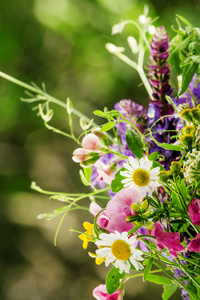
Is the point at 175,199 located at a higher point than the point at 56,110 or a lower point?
higher

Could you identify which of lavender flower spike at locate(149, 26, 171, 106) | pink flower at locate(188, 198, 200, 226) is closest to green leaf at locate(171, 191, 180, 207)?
pink flower at locate(188, 198, 200, 226)

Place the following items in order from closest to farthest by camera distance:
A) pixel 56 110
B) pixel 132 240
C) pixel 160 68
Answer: pixel 132 240 → pixel 160 68 → pixel 56 110

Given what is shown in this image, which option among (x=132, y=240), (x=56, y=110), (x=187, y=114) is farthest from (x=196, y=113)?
(x=56, y=110)

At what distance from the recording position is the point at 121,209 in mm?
312

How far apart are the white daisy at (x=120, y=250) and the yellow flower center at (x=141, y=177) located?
0.04 m

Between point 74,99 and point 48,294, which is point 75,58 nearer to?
point 74,99

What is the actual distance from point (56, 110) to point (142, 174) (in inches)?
66.9

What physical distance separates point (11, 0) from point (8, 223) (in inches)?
41.0

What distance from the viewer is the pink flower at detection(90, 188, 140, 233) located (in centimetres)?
31

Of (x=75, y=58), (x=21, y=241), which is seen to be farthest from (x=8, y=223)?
(x=75, y=58)

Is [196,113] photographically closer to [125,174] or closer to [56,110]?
[125,174]

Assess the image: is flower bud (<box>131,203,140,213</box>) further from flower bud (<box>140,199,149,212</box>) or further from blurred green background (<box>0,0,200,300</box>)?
blurred green background (<box>0,0,200,300</box>)

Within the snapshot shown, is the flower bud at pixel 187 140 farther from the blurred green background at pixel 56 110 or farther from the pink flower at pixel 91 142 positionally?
the blurred green background at pixel 56 110

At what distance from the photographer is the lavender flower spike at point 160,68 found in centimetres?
39
